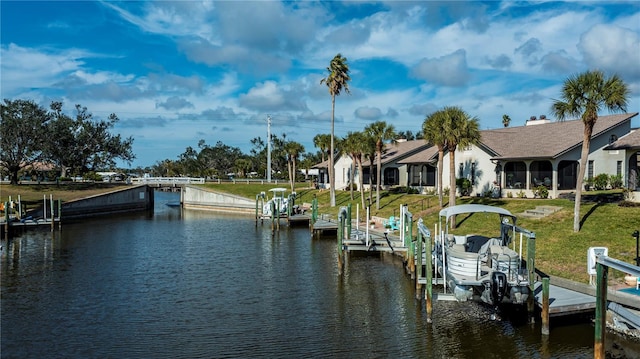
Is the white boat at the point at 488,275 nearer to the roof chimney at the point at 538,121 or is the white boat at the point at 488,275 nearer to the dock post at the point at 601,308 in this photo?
the dock post at the point at 601,308

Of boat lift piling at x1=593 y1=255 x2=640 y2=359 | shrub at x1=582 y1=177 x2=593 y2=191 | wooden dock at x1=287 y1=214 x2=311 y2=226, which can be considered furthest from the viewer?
wooden dock at x1=287 y1=214 x2=311 y2=226

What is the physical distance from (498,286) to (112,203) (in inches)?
2535

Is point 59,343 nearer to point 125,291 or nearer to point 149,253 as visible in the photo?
point 125,291

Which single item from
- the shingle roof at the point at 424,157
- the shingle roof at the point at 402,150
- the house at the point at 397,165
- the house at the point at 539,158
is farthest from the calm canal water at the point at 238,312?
the shingle roof at the point at 402,150

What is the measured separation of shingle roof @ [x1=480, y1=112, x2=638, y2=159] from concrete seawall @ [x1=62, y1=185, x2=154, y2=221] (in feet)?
163

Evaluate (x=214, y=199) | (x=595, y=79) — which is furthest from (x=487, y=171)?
(x=214, y=199)

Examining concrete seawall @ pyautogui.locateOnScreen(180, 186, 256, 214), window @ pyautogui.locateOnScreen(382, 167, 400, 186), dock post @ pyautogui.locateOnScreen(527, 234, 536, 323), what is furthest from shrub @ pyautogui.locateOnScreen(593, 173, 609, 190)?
concrete seawall @ pyautogui.locateOnScreen(180, 186, 256, 214)

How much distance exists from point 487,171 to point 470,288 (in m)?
29.0

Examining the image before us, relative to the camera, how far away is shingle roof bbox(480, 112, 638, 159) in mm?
40812

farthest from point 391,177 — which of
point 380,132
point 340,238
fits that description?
point 340,238

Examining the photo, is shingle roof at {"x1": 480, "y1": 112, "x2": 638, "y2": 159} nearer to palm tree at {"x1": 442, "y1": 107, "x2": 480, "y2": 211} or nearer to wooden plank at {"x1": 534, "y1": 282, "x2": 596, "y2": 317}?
palm tree at {"x1": 442, "y1": 107, "x2": 480, "y2": 211}

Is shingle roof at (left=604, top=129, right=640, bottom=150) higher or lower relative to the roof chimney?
lower

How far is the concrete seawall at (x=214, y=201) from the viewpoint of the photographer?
7206 centimetres

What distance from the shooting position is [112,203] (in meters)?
71.6
